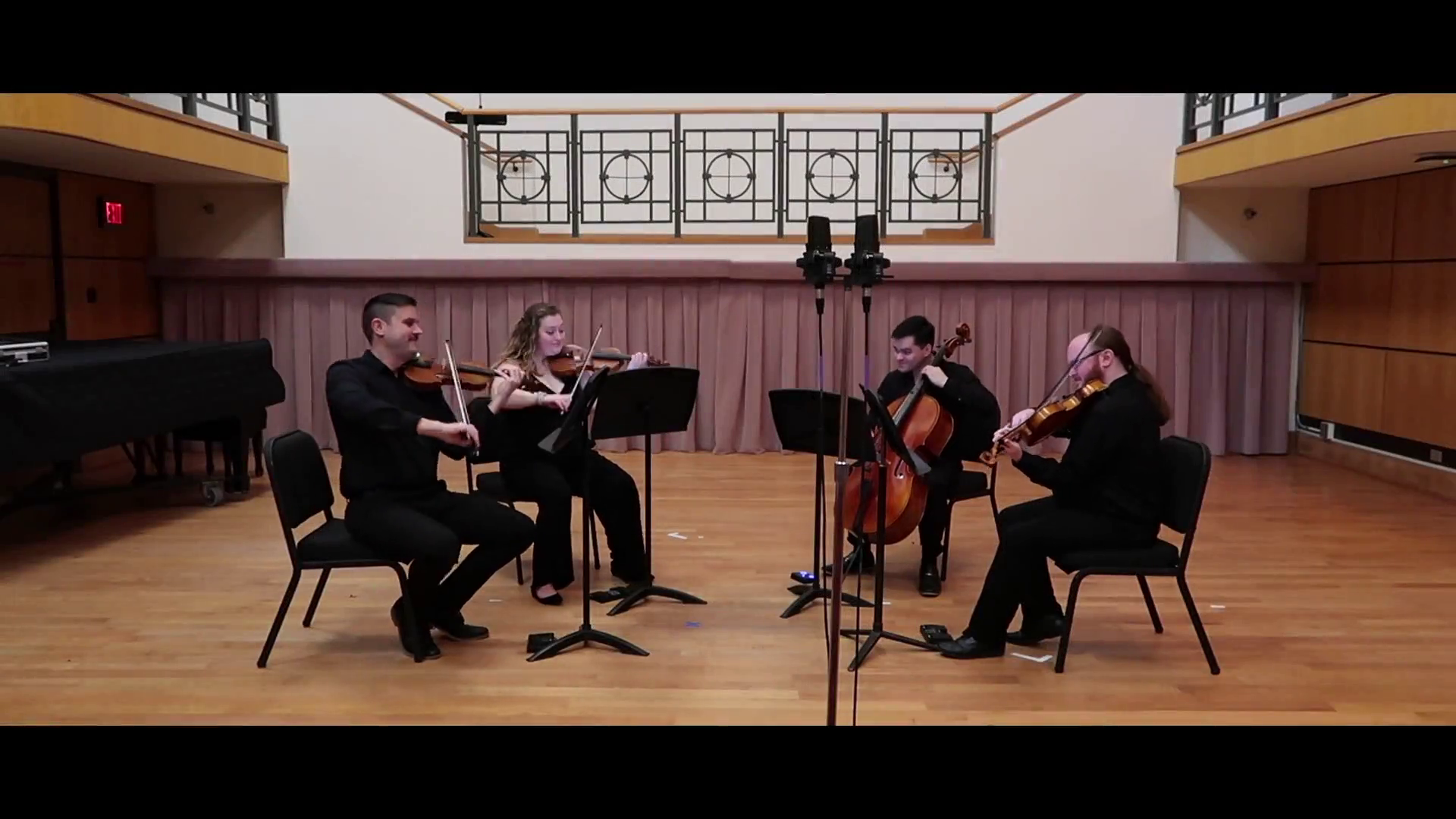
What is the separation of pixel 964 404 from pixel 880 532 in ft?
3.34

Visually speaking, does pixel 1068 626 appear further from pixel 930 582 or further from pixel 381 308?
pixel 381 308

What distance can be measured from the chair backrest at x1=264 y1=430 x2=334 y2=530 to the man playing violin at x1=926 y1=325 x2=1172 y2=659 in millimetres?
2277

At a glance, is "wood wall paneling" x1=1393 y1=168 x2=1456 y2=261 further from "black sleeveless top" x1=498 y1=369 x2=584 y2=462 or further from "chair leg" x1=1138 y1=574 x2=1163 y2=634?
"black sleeveless top" x1=498 y1=369 x2=584 y2=462

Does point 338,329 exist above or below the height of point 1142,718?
above

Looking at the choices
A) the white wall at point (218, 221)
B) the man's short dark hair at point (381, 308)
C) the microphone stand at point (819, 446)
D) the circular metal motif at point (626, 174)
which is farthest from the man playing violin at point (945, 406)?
the white wall at point (218, 221)

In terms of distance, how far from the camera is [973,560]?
208 inches

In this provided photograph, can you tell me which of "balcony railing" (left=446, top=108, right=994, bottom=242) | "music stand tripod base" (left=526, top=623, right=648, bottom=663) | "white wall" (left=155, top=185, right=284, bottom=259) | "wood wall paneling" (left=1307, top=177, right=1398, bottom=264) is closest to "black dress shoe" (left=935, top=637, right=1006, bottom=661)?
"music stand tripod base" (left=526, top=623, right=648, bottom=663)

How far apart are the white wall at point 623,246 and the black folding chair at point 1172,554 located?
477cm

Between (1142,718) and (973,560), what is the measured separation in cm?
195

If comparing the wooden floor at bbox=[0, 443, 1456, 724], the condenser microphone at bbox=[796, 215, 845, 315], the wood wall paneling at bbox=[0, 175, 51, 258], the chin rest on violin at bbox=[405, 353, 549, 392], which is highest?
the wood wall paneling at bbox=[0, 175, 51, 258]

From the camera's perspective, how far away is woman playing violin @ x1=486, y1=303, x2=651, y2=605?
4.46 meters
